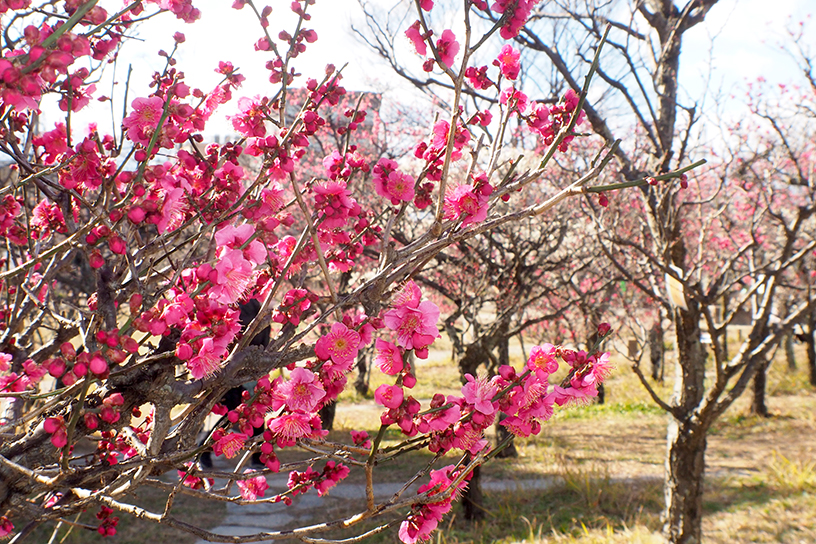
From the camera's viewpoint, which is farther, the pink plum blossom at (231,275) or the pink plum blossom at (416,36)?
the pink plum blossom at (416,36)

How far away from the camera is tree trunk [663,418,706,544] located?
4062 millimetres

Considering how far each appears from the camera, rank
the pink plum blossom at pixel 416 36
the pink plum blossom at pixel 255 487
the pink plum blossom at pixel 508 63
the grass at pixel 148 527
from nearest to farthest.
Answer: the pink plum blossom at pixel 416 36, the pink plum blossom at pixel 508 63, the pink plum blossom at pixel 255 487, the grass at pixel 148 527

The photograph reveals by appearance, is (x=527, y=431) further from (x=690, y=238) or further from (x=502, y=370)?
(x=690, y=238)

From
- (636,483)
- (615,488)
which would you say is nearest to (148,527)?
(615,488)

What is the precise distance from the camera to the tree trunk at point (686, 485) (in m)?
4.06

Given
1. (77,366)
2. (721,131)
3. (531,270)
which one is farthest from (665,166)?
(77,366)

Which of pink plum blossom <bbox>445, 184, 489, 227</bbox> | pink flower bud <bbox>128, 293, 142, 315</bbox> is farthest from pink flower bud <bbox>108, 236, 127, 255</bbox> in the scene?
pink plum blossom <bbox>445, 184, 489, 227</bbox>

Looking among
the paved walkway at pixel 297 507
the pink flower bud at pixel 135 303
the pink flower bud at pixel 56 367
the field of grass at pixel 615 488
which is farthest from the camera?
the paved walkway at pixel 297 507

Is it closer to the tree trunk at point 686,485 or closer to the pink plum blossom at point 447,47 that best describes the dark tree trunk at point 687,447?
the tree trunk at point 686,485

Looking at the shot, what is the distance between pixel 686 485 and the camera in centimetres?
410

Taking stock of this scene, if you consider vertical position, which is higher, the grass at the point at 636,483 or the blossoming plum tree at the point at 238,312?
the blossoming plum tree at the point at 238,312

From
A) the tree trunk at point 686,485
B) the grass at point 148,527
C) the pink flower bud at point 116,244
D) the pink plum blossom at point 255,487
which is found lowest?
the grass at point 148,527

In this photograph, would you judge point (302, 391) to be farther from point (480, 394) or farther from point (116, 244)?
point (116, 244)

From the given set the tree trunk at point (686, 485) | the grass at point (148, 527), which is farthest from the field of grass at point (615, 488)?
the tree trunk at point (686, 485)
